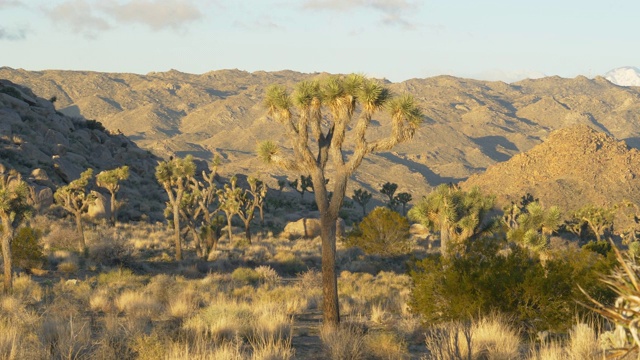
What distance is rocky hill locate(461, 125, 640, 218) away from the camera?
82812 mm

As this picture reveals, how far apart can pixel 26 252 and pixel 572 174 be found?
7951 centimetres

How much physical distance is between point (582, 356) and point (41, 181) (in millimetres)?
43073

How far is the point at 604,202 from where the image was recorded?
81.1 m

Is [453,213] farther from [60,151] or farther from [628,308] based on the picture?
[60,151]

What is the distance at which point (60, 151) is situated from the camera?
176 feet

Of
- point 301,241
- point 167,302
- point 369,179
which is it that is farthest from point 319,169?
point 369,179

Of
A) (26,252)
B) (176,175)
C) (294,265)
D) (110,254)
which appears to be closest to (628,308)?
(26,252)

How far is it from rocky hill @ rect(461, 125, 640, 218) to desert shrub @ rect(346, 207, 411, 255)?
4228 centimetres

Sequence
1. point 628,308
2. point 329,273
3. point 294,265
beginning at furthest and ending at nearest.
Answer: point 294,265
point 329,273
point 628,308

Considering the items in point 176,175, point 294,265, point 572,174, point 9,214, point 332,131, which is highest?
point 572,174

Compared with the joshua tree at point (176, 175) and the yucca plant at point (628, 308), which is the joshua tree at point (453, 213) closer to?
the joshua tree at point (176, 175)

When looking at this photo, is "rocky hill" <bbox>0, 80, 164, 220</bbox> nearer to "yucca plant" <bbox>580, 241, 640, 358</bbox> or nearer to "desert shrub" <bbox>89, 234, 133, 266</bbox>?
"desert shrub" <bbox>89, 234, 133, 266</bbox>

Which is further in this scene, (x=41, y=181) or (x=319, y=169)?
(x=41, y=181)

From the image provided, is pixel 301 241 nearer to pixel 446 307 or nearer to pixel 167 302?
pixel 167 302
